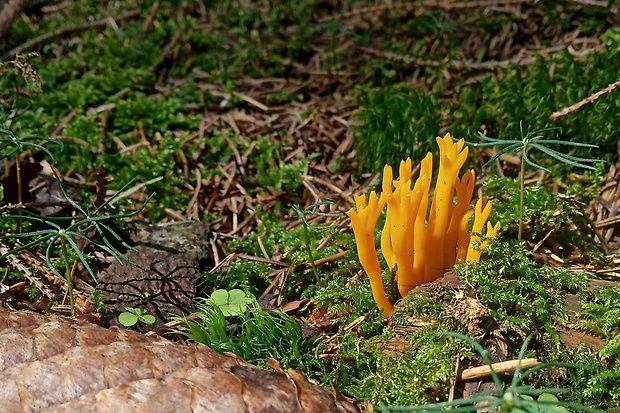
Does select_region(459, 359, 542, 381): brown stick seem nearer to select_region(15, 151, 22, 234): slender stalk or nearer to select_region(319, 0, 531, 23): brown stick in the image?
select_region(15, 151, 22, 234): slender stalk

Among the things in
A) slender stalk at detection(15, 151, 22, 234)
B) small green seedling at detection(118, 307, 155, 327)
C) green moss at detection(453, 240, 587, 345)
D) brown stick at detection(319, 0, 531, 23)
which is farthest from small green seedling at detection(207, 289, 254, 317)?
brown stick at detection(319, 0, 531, 23)

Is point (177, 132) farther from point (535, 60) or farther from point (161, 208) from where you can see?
point (535, 60)

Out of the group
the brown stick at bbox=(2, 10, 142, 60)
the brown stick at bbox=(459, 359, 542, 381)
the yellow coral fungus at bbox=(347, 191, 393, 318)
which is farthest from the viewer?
the brown stick at bbox=(2, 10, 142, 60)

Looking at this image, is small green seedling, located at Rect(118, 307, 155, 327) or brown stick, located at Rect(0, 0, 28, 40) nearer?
small green seedling, located at Rect(118, 307, 155, 327)

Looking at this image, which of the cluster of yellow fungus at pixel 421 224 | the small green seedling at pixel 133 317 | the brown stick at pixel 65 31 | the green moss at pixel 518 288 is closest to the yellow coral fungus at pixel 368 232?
the cluster of yellow fungus at pixel 421 224

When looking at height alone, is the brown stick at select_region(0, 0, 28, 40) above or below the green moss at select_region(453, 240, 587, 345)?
above

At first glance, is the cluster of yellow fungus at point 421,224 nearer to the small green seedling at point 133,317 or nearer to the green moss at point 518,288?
the green moss at point 518,288

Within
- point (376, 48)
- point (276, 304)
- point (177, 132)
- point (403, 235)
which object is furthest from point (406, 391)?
point (376, 48)

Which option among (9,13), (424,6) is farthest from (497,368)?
(9,13)
